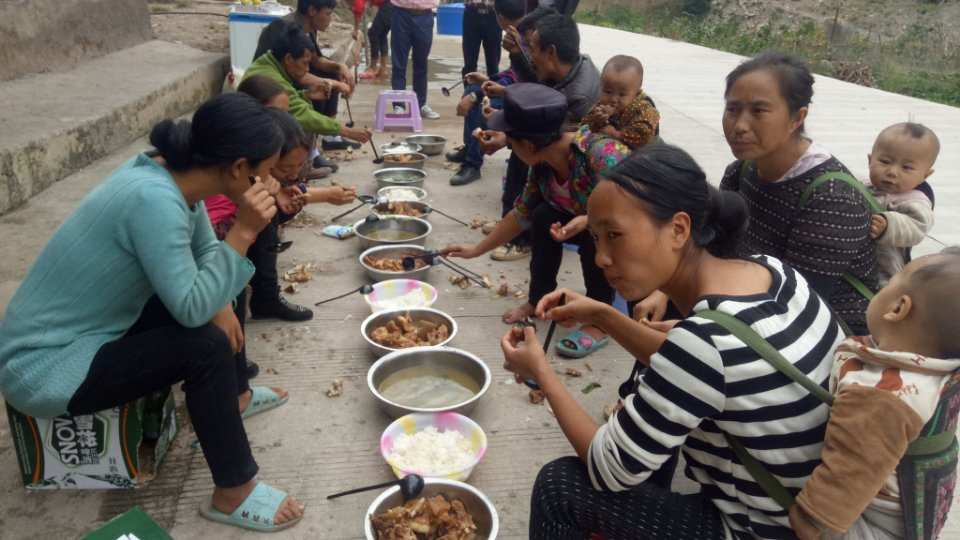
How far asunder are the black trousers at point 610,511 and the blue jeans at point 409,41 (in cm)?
658

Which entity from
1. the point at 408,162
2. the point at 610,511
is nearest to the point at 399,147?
the point at 408,162

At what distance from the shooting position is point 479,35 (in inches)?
271

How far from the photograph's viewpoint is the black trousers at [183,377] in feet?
6.36

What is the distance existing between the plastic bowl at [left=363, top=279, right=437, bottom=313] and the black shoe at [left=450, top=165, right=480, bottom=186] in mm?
2245

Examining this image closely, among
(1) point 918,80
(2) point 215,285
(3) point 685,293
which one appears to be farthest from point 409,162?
(1) point 918,80

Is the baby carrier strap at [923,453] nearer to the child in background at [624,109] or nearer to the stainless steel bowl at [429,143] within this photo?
the child in background at [624,109]

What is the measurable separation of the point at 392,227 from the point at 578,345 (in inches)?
69.0

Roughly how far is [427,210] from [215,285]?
9.42ft

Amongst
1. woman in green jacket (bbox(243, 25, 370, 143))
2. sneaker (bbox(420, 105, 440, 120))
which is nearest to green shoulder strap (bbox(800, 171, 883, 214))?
woman in green jacket (bbox(243, 25, 370, 143))

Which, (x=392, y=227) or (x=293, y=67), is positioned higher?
(x=293, y=67)

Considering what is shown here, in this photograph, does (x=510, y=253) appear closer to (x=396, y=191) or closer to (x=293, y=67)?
(x=396, y=191)

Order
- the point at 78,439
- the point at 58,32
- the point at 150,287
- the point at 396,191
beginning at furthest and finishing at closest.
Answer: the point at 58,32 → the point at 396,191 → the point at 78,439 → the point at 150,287

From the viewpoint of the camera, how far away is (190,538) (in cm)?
215

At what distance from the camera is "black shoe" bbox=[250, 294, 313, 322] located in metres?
3.50
